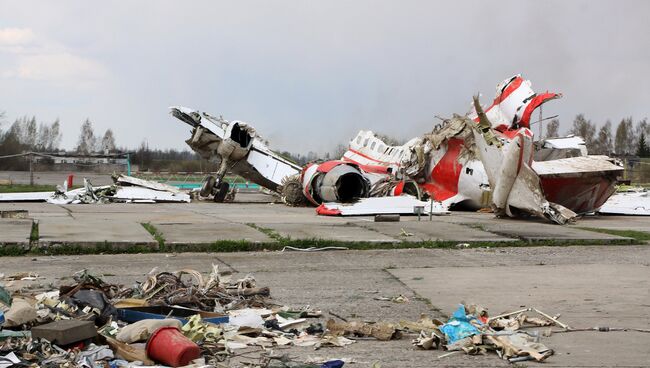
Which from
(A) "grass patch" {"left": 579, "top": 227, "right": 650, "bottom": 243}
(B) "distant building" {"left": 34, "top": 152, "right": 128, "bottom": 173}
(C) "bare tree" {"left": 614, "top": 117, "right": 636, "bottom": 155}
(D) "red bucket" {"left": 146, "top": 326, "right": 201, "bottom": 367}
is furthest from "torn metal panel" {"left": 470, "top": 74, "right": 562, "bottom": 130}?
(C) "bare tree" {"left": 614, "top": 117, "right": 636, "bottom": 155}

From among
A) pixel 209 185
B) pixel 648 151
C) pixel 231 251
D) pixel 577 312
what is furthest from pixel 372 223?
pixel 648 151

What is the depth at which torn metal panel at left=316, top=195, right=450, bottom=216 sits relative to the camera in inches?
771

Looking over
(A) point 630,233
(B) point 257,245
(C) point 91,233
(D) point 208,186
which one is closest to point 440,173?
(A) point 630,233

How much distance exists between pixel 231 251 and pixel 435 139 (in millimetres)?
12963

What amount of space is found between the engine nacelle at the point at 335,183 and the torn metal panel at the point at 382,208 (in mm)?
1906

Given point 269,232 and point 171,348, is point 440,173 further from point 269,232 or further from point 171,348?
point 171,348

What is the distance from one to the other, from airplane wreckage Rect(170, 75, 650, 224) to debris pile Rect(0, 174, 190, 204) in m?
1.94

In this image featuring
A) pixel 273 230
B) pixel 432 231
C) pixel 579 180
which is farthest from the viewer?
pixel 579 180

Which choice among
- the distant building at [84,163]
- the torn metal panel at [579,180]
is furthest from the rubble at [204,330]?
the distant building at [84,163]

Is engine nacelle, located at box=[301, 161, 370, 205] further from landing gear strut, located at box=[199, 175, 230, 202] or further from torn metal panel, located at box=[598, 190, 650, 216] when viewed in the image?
torn metal panel, located at box=[598, 190, 650, 216]

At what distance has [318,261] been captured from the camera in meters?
10.8

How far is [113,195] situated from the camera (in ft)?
88.4

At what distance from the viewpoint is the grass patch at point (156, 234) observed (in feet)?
38.7

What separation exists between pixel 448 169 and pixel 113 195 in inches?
504
